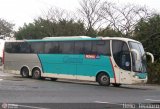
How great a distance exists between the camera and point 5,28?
368ft

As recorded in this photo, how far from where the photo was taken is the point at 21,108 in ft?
46.6

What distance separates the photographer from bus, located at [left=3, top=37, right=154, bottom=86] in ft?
92.1

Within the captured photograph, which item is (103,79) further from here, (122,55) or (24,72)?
(24,72)

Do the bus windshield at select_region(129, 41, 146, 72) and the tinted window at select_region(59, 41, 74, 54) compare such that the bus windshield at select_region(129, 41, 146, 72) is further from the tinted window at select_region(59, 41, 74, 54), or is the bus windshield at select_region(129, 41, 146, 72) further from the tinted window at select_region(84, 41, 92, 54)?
the tinted window at select_region(59, 41, 74, 54)

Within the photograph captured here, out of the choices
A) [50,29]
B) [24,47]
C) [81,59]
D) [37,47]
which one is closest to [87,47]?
[81,59]

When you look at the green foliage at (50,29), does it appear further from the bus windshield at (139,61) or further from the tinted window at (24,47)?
the bus windshield at (139,61)

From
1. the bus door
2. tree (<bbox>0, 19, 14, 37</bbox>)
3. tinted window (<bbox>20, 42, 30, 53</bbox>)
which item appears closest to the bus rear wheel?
tinted window (<bbox>20, 42, 30, 53</bbox>)

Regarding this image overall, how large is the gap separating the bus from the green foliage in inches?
1060

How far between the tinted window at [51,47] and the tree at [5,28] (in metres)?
81.6

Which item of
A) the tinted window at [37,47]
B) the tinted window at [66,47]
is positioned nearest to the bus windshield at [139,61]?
the tinted window at [66,47]

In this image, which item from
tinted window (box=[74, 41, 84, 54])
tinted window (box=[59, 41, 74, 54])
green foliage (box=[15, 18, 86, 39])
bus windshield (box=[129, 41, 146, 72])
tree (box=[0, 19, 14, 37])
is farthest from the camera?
tree (box=[0, 19, 14, 37])

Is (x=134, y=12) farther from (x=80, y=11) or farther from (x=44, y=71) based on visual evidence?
(x=44, y=71)

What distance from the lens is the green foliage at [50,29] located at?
62.2 meters

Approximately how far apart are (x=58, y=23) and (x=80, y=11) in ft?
12.7
